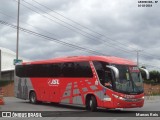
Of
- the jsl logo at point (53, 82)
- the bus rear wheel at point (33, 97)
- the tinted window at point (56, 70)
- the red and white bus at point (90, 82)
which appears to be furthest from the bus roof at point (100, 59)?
the bus rear wheel at point (33, 97)

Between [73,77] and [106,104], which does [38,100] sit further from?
[106,104]

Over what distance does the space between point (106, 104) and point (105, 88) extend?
89cm

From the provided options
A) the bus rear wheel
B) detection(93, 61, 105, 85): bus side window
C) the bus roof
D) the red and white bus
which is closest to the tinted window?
the red and white bus

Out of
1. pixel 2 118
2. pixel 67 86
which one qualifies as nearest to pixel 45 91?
pixel 67 86

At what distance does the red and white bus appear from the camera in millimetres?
21969

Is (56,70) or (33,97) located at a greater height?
(56,70)

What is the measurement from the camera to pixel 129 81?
2234cm

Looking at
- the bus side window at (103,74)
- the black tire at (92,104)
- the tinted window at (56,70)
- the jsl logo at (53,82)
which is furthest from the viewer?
the jsl logo at (53,82)

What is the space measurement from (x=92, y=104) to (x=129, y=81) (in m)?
2.60

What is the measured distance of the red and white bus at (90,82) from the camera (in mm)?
21969

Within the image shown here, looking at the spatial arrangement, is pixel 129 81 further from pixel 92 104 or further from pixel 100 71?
pixel 92 104

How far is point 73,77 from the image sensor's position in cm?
2491

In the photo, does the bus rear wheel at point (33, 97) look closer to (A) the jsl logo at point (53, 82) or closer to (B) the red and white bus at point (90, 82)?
(B) the red and white bus at point (90, 82)

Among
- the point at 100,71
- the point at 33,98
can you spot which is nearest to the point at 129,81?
the point at 100,71
